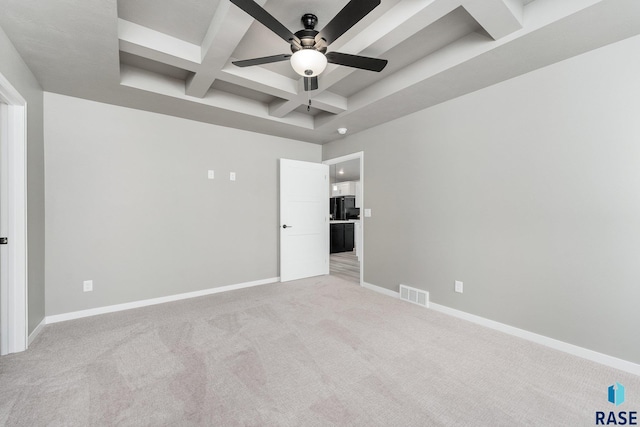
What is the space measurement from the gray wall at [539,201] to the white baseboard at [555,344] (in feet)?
0.14

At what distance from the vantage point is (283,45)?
2512mm

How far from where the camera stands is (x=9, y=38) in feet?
6.56

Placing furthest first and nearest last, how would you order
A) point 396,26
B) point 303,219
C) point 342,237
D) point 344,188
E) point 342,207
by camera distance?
point 344,188
point 342,207
point 342,237
point 303,219
point 396,26

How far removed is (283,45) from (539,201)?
109 inches

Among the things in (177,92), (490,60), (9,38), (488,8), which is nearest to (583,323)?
(490,60)

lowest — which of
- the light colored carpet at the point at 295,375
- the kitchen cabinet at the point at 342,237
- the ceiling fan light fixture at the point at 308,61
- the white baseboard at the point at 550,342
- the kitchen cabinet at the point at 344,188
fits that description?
the light colored carpet at the point at 295,375

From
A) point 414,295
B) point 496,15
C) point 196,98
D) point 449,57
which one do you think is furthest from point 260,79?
point 414,295

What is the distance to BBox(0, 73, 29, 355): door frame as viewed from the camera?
2227 mm

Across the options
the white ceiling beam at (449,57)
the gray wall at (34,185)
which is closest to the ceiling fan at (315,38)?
the white ceiling beam at (449,57)

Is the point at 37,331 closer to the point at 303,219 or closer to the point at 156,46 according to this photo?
the point at 156,46

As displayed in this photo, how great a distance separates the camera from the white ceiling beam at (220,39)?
6.21ft

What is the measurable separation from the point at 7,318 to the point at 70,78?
221 centimetres

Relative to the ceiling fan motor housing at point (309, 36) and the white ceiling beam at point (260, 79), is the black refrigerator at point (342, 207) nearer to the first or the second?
the white ceiling beam at point (260, 79)

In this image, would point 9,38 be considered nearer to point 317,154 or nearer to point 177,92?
point 177,92
